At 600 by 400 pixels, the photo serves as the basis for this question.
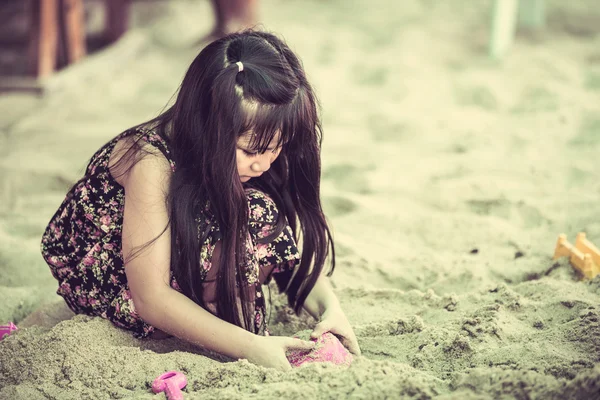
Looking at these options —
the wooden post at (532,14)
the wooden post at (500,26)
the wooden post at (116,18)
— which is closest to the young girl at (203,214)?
the wooden post at (500,26)

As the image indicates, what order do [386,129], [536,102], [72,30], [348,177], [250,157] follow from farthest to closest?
[72,30] < [536,102] < [386,129] < [348,177] < [250,157]

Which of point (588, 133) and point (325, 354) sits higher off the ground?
point (588, 133)

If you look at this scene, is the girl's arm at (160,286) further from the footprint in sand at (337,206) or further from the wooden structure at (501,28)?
the wooden structure at (501,28)

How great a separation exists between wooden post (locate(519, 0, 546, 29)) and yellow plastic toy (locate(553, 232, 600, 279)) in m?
2.64

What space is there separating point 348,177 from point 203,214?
1186 mm

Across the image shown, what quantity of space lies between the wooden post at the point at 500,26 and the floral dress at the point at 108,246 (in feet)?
8.46

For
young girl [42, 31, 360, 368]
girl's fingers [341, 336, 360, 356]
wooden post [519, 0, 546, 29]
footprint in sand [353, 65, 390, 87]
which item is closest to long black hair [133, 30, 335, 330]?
young girl [42, 31, 360, 368]

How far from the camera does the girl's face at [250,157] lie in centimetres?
147

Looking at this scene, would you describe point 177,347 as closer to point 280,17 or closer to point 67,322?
point 67,322

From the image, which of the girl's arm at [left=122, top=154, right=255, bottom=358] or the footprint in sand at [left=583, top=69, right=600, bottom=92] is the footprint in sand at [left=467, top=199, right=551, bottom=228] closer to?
the girl's arm at [left=122, top=154, right=255, bottom=358]

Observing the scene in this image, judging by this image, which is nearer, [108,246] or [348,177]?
[108,246]

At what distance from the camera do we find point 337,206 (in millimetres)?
2457

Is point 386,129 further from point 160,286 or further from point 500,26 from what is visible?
point 160,286

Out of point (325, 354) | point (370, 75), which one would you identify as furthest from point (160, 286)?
point (370, 75)
